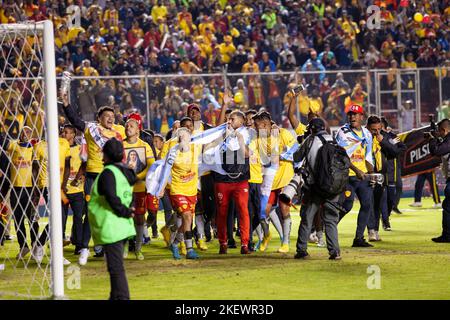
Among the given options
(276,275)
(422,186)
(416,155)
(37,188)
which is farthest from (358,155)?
(416,155)

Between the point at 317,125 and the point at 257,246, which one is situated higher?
the point at 317,125

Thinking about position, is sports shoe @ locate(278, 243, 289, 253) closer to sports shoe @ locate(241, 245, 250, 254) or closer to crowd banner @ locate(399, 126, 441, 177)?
sports shoe @ locate(241, 245, 250, 254)

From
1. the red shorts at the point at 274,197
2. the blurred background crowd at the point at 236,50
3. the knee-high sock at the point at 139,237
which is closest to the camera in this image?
the knee-high sock at the point at 139,237

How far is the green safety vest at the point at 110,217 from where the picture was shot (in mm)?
10805

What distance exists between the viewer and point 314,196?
593 inches

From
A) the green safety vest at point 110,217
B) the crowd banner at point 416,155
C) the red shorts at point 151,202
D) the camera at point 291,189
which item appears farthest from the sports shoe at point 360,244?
the crowd banner at point 416,155

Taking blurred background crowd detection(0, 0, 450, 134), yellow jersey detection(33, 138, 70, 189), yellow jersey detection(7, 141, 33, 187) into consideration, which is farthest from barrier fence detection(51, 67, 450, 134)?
yellow jersey detection(33, 138, 70, 189)

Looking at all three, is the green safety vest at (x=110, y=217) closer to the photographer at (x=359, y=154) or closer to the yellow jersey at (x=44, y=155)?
the yellow jersey at (x=44, y=155)

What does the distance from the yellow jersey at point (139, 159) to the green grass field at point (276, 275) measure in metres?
1.17

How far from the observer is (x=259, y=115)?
55.8 ft

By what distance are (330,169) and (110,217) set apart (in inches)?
187

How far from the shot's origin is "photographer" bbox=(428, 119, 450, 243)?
56.8 ft

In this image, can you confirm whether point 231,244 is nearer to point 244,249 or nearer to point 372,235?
point 244,249

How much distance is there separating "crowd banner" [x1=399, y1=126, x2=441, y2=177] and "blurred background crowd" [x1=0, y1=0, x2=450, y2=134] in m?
1.03
